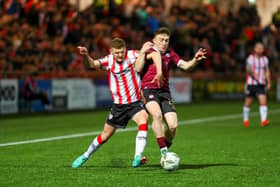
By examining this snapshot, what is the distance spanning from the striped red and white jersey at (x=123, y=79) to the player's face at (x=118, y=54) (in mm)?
73

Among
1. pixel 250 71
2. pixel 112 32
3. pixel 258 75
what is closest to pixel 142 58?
pixel 250 71

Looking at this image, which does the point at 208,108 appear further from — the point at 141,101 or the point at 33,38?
the point at 141,101

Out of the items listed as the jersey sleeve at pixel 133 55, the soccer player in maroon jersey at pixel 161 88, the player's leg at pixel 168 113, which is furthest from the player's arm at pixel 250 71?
the jersey sleeve at pixel 133 55

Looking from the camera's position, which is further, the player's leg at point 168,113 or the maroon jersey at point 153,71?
the maroon jersey at point 153,71

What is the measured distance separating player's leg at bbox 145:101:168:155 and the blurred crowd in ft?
43.1

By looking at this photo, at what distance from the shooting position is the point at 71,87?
26875 mm

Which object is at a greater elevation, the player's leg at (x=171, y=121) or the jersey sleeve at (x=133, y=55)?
the jersey sleeve at (x=133, y=55)

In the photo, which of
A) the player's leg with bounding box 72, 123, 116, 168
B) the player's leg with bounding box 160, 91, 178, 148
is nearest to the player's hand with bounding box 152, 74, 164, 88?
the player's leg with bounding box 160, 91, 178, 148

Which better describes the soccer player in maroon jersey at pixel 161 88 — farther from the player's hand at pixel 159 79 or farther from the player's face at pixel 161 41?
the player's hand at pixel 159 79

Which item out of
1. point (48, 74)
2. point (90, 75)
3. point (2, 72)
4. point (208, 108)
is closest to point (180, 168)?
point (2, 72)

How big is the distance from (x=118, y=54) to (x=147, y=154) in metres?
2.85

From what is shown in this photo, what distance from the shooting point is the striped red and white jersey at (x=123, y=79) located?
11.2 meters

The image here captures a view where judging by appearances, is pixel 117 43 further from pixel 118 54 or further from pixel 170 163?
pixel 170 163

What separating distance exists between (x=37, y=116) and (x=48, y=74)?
2.01 meters
